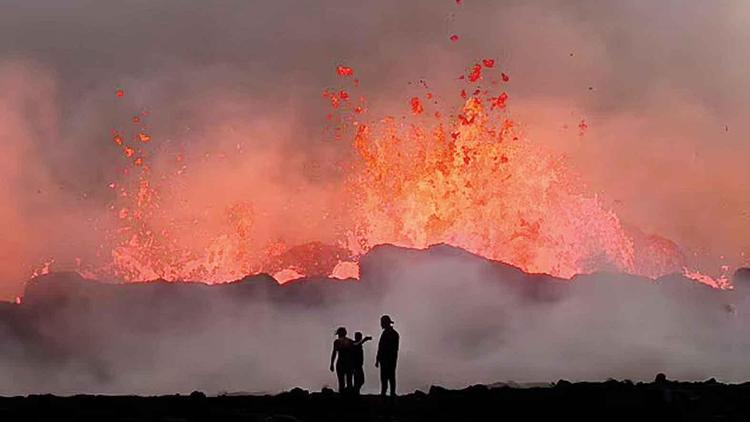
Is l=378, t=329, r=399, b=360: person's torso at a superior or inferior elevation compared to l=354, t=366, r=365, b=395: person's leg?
superior

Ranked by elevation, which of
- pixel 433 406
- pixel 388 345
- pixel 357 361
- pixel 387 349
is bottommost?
pixel 433 406

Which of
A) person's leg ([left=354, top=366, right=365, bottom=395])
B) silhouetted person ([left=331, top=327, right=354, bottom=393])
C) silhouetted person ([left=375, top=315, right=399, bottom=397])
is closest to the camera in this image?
silhouetted person ([left=375, top=315, right=399, bottom=397])

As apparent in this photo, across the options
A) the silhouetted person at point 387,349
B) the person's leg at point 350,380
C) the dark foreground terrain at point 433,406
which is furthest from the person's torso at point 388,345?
the person's leg at point 350,380

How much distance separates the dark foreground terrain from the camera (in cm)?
2586

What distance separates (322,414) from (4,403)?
12.7 metres

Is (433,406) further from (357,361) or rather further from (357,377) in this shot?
(357,361)

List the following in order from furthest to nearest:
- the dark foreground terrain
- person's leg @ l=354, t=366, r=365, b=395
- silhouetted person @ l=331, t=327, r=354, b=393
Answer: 1. person's leg @ l=354, t=366, r=365, b=395
2. silhouetted person @ l=331, t=327, r=354, b=393
3. the dark foreground terrain

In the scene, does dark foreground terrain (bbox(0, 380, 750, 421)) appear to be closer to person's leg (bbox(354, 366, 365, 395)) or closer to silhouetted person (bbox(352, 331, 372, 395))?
person's leg (bbox(354, 366, 365, 395))

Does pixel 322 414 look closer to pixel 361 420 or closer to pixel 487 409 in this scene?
pixel 361 420

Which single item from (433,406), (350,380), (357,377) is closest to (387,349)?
(357,377)

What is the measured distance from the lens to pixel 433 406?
30453 millimetres

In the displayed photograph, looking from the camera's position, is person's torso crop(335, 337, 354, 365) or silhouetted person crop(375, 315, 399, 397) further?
person's torso crop(335, 337, 354, 365)

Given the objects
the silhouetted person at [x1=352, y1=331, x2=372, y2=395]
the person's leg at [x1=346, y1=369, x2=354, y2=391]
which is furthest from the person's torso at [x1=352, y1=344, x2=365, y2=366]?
the person's leg at [x1=346, y1=369, x2=354, y2=391]

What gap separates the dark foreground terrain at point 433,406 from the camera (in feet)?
84.8
